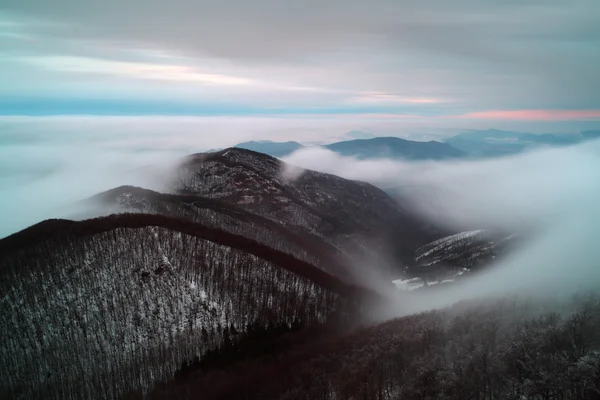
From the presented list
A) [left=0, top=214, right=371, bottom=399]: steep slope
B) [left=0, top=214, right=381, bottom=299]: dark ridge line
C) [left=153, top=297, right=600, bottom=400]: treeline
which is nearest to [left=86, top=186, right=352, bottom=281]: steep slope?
[left=0, top=214, right=381, bottom=299]: dark ridge line

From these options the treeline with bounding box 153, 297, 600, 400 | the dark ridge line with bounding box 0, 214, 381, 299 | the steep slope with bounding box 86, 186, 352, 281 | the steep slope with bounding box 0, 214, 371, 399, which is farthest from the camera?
the steep slope with bounding box 86, 186, 352, 281

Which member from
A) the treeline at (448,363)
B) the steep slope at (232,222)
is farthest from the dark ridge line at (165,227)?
the treeline at (448,363)

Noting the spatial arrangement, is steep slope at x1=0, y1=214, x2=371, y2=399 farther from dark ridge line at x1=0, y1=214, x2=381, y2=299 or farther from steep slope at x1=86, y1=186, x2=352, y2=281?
steep slope at x1=86, y1=186, x2=352, y2=281

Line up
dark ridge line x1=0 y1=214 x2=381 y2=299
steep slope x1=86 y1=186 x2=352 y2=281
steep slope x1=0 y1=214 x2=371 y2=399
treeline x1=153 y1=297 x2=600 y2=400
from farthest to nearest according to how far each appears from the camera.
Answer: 1. steep slope x1=86 y1=186 x2=352 y2=281
2. dark ridge line x1=0 y1=214 x2=381 y2=299
3. steep slope x1=0 y1=214 x2=371 y2=399
4. treeline x1=153 y1=297 x2=600 y2=400

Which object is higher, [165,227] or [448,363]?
[165,227]

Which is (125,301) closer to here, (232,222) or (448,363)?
(448,363)

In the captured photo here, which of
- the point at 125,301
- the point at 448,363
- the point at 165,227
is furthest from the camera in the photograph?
the point at 165,227

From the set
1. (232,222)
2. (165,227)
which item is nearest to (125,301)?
(165,227)
